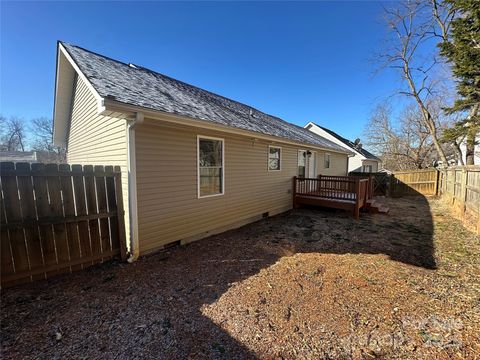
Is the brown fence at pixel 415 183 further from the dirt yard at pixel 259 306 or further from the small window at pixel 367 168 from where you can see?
the dirt yard at pixel 259 306

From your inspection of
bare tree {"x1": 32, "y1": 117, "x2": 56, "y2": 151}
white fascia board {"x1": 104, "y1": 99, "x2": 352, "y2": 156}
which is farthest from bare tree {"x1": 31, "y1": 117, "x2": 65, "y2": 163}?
white fascia board {"x1": 104, "y1": 99, "x2": 352, "y2": 156}

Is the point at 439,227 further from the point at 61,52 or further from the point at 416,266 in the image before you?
the point at 61,52

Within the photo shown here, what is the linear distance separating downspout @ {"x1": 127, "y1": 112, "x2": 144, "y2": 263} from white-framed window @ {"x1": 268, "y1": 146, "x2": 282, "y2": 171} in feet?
16.1

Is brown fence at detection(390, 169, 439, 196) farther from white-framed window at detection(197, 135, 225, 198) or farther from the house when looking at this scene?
white-framed window at detection(197, 135, 225, 198)

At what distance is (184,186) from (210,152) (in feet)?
3.93

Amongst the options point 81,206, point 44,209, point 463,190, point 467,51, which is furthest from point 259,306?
point 467,51

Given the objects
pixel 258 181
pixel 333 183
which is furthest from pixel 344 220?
pixel 258 181

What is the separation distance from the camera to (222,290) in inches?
125

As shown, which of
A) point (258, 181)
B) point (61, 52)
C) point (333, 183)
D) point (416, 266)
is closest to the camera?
point (416, 266)

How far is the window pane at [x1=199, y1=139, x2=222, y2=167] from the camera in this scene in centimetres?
539

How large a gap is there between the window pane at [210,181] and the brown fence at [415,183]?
14398 mm

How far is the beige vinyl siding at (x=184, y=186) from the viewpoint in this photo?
14.1 ft

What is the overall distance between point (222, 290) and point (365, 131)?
28598mm

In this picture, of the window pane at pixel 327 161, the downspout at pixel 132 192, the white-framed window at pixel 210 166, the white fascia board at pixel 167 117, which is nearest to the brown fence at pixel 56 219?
the downspout at pixel 132 192
